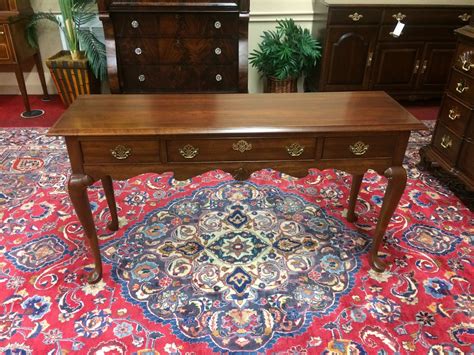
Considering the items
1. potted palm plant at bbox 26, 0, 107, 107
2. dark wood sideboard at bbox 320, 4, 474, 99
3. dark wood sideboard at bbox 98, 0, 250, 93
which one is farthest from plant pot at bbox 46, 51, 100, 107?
dark wood sideboard at bbox 320, 4, 474, 99

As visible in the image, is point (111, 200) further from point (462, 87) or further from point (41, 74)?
point (41, 74)

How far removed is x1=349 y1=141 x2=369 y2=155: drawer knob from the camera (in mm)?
1729

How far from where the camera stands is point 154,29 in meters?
3.29

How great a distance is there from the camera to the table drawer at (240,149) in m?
1.67

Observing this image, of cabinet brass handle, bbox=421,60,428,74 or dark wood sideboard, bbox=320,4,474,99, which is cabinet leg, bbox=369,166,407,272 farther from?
cabinet brass handle, bbox=421,60,428,74

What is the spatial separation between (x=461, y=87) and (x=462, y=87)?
0.03ft

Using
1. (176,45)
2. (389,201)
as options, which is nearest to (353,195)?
(389,201)

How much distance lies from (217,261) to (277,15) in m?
2.91

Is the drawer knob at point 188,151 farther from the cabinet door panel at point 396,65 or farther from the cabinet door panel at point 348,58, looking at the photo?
the cabinet door panel at point 396,65

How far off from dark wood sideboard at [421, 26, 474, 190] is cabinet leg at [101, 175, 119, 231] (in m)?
2.18

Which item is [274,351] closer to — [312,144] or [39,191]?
[312,144]

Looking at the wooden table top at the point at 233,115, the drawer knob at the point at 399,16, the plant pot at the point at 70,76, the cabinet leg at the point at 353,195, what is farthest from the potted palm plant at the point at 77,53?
the drawer knob at the point at 399,16

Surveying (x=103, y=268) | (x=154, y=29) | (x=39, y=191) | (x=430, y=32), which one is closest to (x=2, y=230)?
(x=39, y=191)

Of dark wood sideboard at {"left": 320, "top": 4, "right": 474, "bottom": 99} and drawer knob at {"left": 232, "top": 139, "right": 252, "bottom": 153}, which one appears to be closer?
drawer knob at {"left": 232, "top": 139, "right": 252, "bottom": 153}
